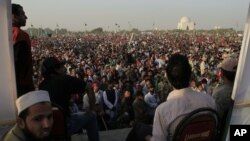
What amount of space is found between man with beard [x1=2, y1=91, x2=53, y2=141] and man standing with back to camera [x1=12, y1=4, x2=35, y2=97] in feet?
3.27

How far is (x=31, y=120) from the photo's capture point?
2.42 meters

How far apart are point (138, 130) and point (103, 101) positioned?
25.8 ft

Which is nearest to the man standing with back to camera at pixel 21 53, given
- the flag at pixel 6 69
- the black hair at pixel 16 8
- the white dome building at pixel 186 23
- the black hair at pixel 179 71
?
the black hair at pixel 16 8

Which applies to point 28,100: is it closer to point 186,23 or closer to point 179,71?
point 179,71

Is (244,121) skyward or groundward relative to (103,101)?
skyward

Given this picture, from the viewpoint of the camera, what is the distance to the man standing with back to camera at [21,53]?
345cm

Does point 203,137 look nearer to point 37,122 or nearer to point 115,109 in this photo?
point 37,122

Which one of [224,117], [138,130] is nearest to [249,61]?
[224,117]

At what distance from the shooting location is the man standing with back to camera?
345 centimetres

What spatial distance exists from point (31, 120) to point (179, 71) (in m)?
0.97

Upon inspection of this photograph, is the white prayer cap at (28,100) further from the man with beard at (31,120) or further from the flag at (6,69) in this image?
the flag at (6,69)

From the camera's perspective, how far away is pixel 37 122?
2420mm

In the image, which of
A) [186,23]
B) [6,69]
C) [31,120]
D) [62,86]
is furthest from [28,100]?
[186,23]

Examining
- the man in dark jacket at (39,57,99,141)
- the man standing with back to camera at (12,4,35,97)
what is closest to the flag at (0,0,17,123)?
the man standing with back to camera at (12,4,35,97)
